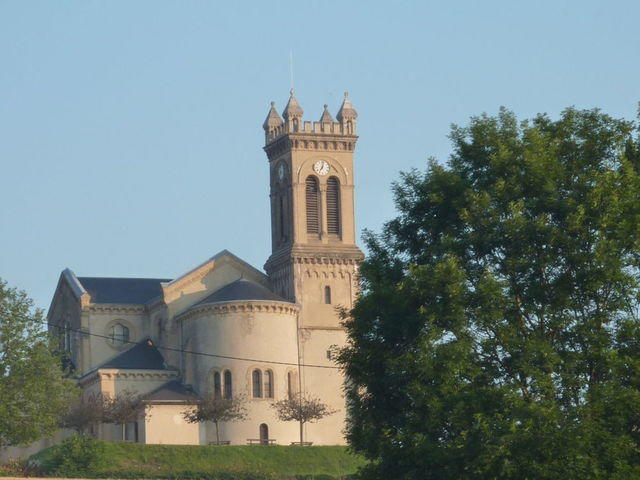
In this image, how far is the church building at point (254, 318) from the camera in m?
90.5

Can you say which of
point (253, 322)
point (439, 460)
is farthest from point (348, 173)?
point (439, 460)

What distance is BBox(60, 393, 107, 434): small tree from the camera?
294 ft

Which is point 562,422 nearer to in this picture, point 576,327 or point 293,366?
point 576,327

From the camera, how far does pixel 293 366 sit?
92.2 meters

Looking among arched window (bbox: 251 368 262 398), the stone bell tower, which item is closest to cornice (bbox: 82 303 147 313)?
the stone bell tower

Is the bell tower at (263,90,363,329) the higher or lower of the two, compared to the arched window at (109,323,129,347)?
higher

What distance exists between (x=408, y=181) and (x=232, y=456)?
118 feet

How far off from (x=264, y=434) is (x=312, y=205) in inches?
621

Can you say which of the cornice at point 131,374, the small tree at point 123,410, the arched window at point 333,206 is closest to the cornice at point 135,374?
the cornice at point 131,374

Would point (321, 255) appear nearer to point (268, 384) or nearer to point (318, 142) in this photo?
point (318, 142)

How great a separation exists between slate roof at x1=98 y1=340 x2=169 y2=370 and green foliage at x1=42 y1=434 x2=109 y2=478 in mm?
20816

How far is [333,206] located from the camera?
9812cm

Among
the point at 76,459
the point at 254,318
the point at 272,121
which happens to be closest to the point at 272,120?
the point at 272,121

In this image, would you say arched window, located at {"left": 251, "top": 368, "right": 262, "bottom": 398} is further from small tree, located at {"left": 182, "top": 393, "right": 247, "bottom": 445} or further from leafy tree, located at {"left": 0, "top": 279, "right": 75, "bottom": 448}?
leafy tree, located at {"left": 0, "top": 279, "right": 75, "bottom": 448}
